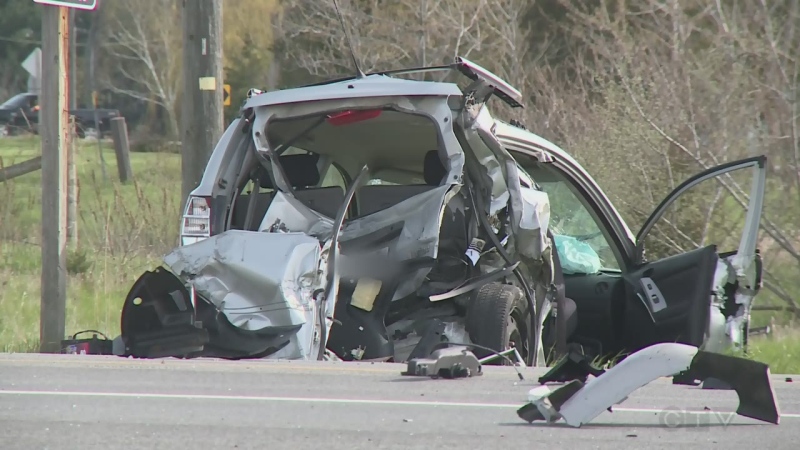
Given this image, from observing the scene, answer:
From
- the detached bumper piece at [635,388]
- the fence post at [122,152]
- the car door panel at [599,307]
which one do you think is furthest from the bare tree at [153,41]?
the detached bumper piece at [635,388]

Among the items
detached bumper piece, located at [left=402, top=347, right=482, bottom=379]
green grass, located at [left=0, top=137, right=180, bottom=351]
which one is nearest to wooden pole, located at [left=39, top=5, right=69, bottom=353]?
green grass, located at [left=0, top=137, right=180, bottom=351]

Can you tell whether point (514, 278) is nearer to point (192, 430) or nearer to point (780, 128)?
point (192, 430)

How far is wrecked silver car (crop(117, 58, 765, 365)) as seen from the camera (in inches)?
268

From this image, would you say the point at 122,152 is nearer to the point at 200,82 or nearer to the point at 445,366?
the point at 200,82

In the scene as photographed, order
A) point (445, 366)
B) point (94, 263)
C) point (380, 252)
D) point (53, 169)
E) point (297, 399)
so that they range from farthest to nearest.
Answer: point (94, 263), point (53, 169), point (380, 252), point (445, 366), point (297, 399)

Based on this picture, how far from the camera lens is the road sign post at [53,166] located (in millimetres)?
9141

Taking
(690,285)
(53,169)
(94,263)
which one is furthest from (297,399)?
(94,263)

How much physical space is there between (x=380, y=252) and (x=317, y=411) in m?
1.70

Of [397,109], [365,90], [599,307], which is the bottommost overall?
[599,307]

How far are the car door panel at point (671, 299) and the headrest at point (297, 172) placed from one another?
221 cm

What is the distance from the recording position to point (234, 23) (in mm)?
44406

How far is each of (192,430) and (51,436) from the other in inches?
21.0

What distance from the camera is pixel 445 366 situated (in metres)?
6.67

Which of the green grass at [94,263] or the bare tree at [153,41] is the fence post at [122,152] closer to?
the green grass at [94,263]
